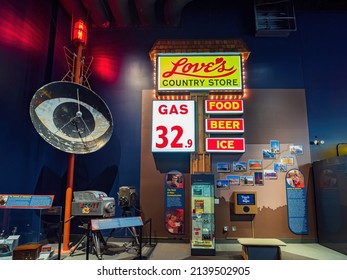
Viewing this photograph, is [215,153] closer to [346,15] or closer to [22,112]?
[22,112]

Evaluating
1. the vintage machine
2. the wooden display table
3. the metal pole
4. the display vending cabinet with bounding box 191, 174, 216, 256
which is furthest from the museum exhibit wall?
the wooden display table

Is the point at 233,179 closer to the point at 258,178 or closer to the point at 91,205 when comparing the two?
the point at 258,178

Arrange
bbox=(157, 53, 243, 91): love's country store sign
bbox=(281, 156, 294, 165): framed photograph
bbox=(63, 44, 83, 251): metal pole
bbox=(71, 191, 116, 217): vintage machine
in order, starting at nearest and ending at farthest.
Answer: bbox=(71, 191, 116, 217): vintage machine → bbox=(63, 44, 83, 251): metal pole → bbox=(281, 156, 294, 165): framed photograph → bbox=(157, 53, 243, 91): love's country store sign

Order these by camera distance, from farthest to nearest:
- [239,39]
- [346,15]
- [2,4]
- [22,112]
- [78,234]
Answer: [346,15], [239,39], [78,234], [22,112], [2,4]

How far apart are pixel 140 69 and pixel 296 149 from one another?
506 centimetres

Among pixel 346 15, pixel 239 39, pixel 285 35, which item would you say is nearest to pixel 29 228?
pixel 239 39

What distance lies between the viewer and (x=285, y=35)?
24.7 ft

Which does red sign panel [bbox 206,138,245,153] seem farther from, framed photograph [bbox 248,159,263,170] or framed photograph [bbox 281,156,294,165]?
framed photograph [bbox 281,156,294,165]

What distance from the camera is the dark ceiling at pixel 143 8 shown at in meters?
6.73

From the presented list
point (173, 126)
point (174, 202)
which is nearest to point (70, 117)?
point (173, 126)

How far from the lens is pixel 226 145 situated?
677cm

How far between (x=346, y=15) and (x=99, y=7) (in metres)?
7.43

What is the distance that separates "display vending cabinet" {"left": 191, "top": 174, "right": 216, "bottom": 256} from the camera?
548cm

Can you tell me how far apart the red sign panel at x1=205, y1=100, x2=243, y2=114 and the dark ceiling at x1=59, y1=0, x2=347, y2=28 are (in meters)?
2.87
